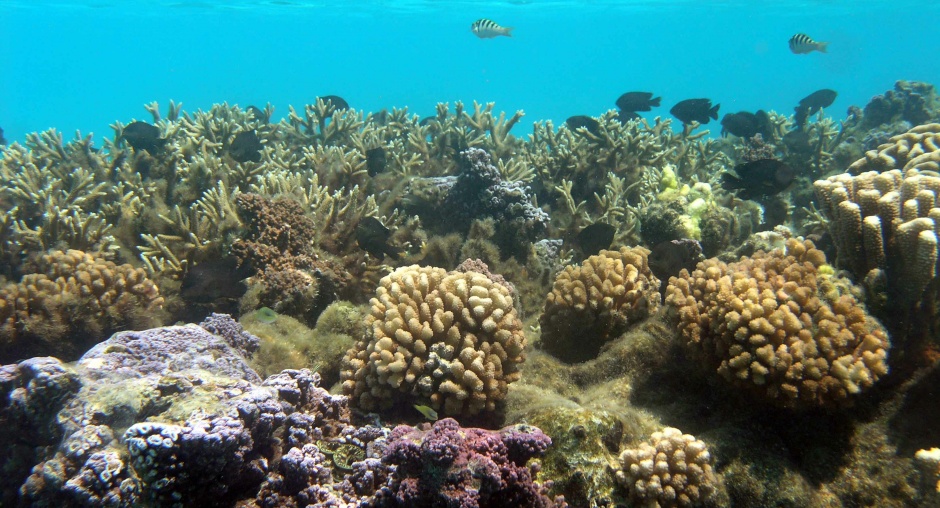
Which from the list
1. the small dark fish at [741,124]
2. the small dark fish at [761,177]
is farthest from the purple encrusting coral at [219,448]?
the small dark fish at [741,124]

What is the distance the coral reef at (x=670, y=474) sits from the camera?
267cm

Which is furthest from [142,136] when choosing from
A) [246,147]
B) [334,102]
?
[334,102]

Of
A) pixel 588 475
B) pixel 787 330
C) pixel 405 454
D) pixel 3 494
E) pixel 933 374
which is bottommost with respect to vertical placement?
pixel 3 494

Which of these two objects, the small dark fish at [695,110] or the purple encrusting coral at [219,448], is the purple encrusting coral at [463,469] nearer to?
the purple encrusting coral at [219,448]

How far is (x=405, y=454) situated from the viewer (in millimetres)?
2564

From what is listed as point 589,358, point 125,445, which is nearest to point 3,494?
point 125,445

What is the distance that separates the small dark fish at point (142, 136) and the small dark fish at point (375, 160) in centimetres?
326

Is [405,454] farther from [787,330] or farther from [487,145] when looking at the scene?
[487,145]

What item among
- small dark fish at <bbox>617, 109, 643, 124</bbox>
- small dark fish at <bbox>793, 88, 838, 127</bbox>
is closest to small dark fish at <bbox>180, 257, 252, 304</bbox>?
small dark fish at <bbox>617, 109, 643, 124</bbox>

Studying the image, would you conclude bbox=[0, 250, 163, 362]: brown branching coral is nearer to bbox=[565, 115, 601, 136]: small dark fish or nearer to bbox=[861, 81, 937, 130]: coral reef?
bbox=[565, 115, 601, 136]: small dark fish

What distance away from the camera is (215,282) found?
5.40m

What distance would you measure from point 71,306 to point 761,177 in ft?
25.5

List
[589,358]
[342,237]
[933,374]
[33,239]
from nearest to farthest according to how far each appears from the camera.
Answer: [933,374]
[589,358]
[33,239]
[342,237]

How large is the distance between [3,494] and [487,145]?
26.8 feet
